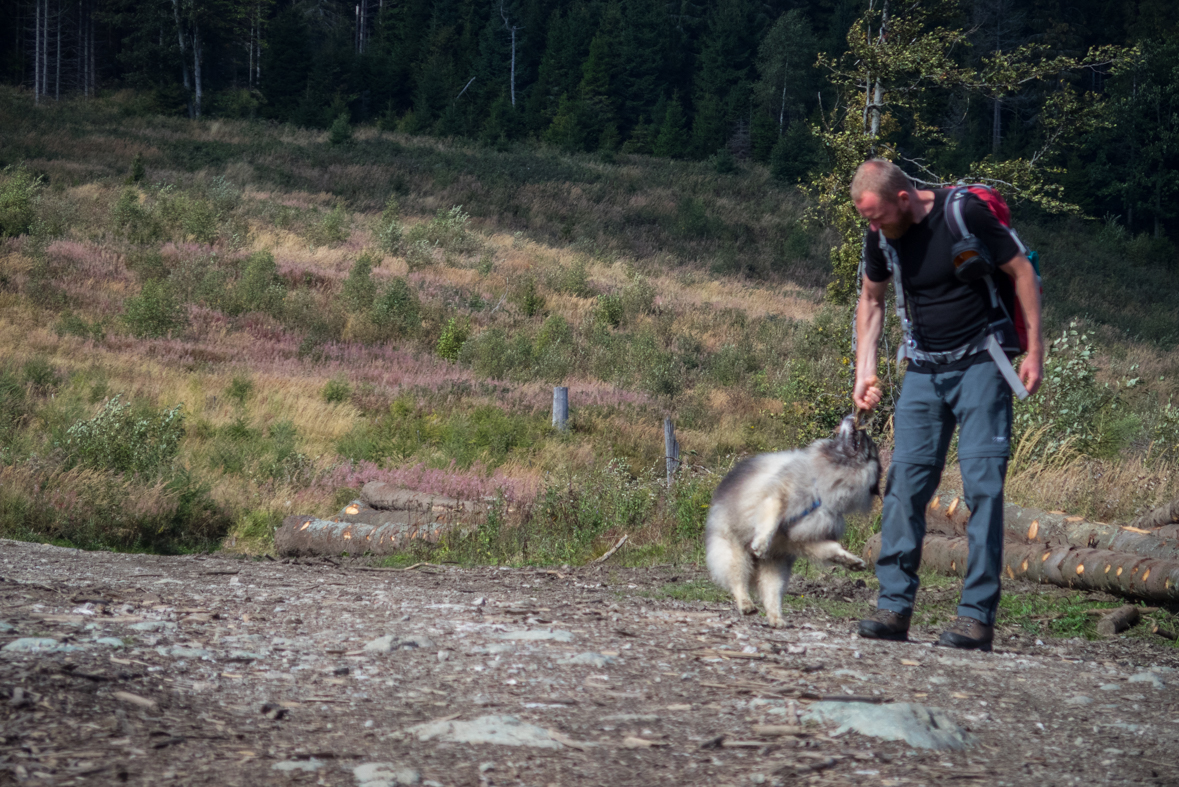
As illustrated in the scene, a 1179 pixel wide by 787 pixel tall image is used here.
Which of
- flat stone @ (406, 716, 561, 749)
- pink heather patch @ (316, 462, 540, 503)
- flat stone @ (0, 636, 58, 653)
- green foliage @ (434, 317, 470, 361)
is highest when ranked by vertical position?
flat stone @ (406, 716, 561, 749)

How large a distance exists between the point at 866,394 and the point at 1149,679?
1672 mm

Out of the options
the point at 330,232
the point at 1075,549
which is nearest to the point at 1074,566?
the point at 1075,549

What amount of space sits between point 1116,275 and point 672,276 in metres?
26.5

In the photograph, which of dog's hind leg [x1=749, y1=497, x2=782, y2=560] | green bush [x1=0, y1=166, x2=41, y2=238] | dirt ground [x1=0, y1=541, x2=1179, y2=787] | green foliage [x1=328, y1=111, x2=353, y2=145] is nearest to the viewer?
dirt ground [x1=0, y1=541, x2=1179, y2=787]

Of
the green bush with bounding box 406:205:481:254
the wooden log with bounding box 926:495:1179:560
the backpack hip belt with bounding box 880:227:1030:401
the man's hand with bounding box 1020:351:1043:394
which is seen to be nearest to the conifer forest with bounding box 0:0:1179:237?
the green bush with bounding box 406:205:481:254

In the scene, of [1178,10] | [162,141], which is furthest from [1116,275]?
[162,141]

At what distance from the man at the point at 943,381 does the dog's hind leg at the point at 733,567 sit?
696 millimetres

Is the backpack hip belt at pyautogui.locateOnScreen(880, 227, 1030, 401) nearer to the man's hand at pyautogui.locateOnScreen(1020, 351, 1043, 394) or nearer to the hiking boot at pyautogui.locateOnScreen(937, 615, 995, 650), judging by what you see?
the man's hand at pyautogui.locateOnScreen(1020, 351, 1043, 394)

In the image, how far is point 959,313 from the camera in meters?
4.14

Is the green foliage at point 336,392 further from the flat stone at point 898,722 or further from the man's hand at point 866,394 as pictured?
the flat stone at point 898,722

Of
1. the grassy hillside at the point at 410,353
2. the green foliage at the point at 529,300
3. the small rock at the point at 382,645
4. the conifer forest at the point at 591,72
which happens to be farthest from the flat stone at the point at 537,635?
the conifer forest at the point at 591,72

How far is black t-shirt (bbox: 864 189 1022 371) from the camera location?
405cm

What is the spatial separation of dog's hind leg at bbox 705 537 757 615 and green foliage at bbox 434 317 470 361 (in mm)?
15225

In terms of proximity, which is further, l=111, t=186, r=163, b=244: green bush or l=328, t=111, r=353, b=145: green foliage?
l=328, t=111, r=353, b=145: green foliage
